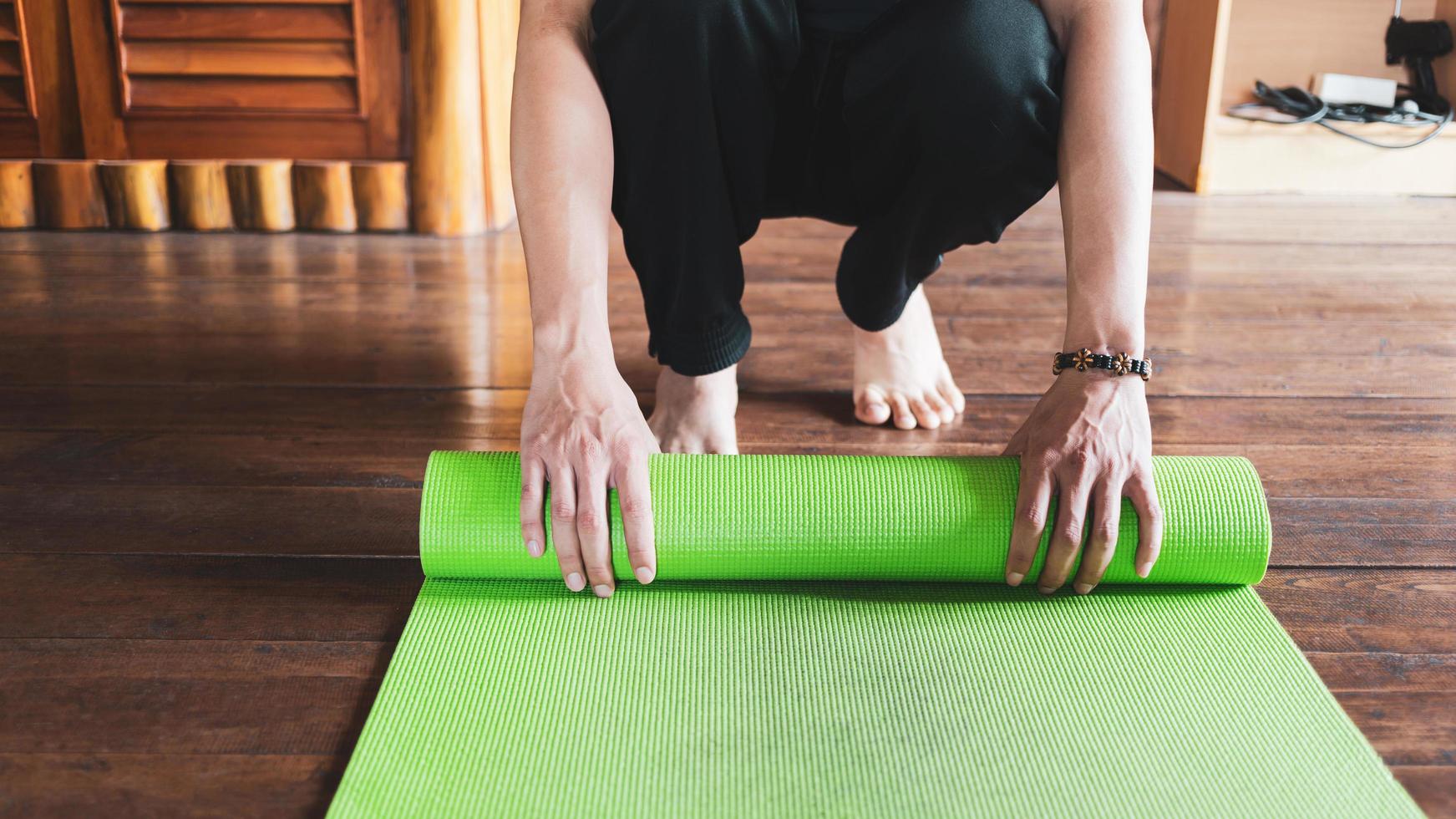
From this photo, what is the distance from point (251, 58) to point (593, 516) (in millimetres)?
1919

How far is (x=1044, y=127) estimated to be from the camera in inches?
44.1

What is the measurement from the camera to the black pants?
1098mm

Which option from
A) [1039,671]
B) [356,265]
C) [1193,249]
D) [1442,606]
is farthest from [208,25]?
[1442,606]

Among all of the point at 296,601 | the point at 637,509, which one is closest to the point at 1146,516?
the point at 637,509

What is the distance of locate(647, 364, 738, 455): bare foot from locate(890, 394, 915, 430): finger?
0.23m

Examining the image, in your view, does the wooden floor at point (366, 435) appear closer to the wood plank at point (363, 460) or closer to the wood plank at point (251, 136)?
the wood plank at point (363, 460)

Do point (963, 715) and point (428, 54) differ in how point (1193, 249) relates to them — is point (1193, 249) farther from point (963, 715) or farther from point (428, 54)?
point (963, 715)

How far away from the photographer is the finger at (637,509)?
90 cm

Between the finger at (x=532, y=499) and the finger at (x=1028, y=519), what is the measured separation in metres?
0.37

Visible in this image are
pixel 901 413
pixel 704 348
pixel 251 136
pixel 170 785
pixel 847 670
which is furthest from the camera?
pixel 251 136

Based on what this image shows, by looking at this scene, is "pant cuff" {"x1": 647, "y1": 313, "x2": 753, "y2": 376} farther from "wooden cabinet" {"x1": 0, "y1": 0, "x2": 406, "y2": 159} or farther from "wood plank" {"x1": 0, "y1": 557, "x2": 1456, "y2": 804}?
"wooden cabinet" {"x1": 0, "y1": 0, "x2": 406, "y2": 159}

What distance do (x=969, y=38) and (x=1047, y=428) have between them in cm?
41

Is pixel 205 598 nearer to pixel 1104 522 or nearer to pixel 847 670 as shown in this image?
pixel 847 670

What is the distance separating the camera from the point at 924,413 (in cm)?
141
